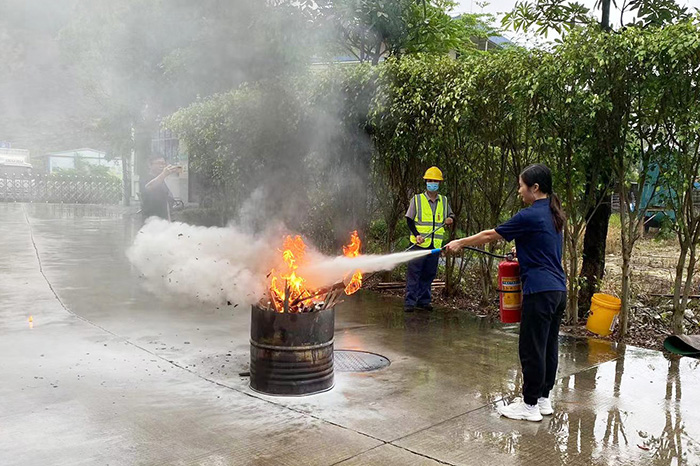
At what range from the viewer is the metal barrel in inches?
177

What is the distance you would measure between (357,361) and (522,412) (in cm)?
179

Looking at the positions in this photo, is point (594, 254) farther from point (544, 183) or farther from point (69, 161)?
point (69, 161)

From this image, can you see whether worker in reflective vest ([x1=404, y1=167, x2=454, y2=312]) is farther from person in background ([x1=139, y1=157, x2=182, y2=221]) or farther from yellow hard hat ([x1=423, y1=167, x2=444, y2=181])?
person in background ([x1=139, y1=157, x2=182, y2=221])

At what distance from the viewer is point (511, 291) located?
4582mm

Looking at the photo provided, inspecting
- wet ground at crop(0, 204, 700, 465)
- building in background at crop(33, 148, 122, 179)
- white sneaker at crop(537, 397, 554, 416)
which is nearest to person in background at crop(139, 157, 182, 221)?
wet ground at crop(0, 204, 700, 465)

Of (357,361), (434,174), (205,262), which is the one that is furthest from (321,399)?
(205,262)

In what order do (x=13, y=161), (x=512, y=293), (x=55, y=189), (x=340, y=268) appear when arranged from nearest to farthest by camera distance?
1. (x=512, y=293)
2. (x=340, y=268)
3. (x=55, y=189)
4. (x=13, y=161)

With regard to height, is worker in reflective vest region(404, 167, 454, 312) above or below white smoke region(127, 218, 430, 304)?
above

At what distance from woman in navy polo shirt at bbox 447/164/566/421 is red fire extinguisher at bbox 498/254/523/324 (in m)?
0.34

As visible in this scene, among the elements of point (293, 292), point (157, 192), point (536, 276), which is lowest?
point (293, 292)

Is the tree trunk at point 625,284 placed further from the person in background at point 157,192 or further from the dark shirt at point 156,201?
the dark shirt at point 156,201

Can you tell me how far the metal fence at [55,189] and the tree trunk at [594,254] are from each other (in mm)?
34466

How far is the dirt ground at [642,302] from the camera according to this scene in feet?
21.6

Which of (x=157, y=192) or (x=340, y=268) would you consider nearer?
(x=340, y=268)
